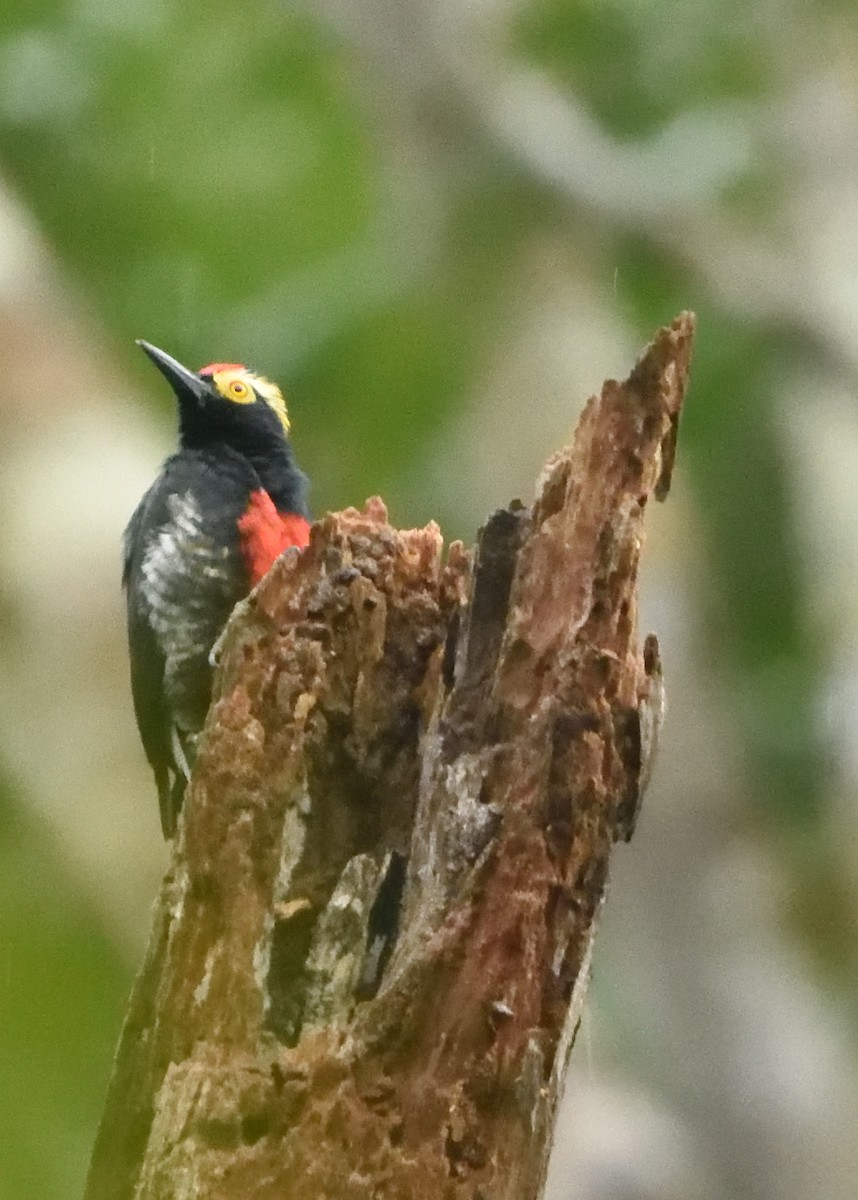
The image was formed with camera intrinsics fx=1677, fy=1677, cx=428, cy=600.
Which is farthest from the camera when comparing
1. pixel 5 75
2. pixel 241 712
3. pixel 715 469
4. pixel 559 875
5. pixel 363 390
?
pixel 715 469

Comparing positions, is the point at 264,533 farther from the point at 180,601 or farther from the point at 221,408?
the point at 221,408

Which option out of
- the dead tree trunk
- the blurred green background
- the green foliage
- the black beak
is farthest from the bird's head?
the green foliage

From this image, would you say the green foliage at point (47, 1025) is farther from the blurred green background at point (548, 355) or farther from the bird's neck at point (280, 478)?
the bird's neck at point (280, 478)

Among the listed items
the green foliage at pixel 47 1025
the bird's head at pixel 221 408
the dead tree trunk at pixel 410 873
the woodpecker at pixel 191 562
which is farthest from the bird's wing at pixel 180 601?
the green foliage at pixel 47 1025

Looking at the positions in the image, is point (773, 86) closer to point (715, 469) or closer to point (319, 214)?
point (715, 469)

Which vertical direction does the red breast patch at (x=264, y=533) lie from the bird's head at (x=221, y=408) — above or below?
below

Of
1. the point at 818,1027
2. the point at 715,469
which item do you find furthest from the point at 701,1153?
the point at 715,469

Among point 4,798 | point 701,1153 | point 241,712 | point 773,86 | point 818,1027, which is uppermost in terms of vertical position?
point 773,86

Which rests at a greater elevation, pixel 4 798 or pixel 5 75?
pixel 5 75

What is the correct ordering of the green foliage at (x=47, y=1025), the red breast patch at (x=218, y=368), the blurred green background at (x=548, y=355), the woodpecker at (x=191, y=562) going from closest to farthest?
the green foliage at (x=47, y=1025)
the woodpecker at (x=191, y=562)
the red breast patch at (x=218, y=368)
the blurred green background at (x=548, y=355)
